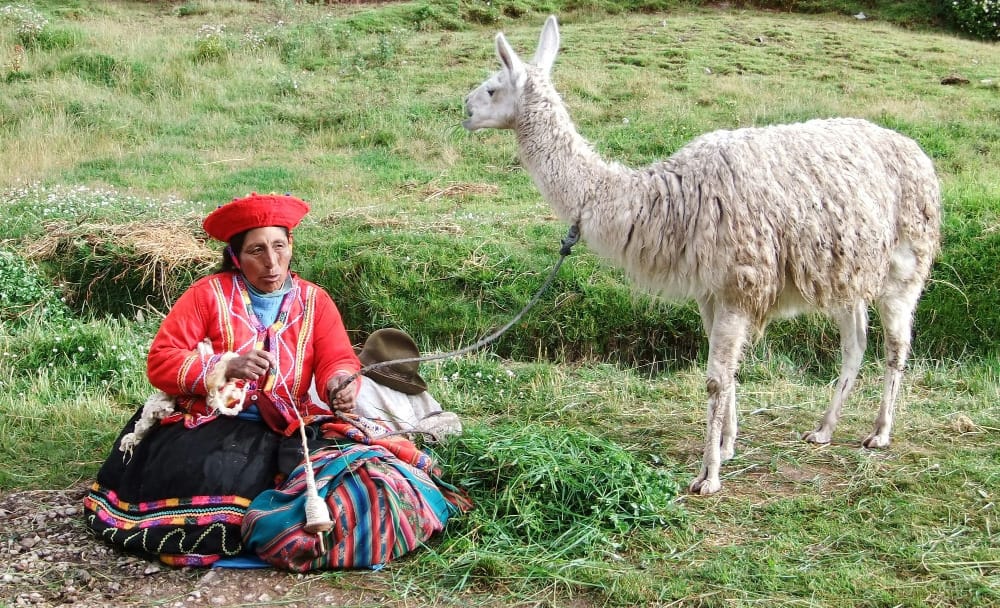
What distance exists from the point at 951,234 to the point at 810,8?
10175 millimetres

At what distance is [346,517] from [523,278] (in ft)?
11.2

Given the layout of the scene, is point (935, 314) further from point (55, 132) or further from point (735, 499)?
point (55, 132)

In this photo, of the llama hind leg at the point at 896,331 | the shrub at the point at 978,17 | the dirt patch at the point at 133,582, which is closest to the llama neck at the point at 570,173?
the llama hind leg at the point at 896,331

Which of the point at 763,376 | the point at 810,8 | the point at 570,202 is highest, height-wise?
the point at 810,8

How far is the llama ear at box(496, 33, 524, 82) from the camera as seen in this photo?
421 centimetres

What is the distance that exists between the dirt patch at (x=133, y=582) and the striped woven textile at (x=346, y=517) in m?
0.08

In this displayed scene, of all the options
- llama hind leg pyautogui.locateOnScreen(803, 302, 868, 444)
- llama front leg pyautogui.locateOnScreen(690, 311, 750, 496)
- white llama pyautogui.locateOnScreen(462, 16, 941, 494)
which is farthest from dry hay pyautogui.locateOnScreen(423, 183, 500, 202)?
llama front leg pyautogui.locateOnScreen(690, 311, 750, 496)

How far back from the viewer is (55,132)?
32.0 feet

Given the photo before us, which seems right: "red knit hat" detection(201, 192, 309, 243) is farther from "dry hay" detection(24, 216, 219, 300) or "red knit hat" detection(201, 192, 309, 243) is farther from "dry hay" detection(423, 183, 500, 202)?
"dry hay" detection(423, 183, 500, 202)

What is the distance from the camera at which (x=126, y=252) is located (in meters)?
6.75

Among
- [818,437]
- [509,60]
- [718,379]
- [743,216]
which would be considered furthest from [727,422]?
[509,60]

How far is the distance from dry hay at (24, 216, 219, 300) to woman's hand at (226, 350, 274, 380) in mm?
3641

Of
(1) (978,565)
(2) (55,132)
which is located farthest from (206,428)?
(2) (55,132)

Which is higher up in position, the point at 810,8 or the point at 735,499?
the point at 810,8
